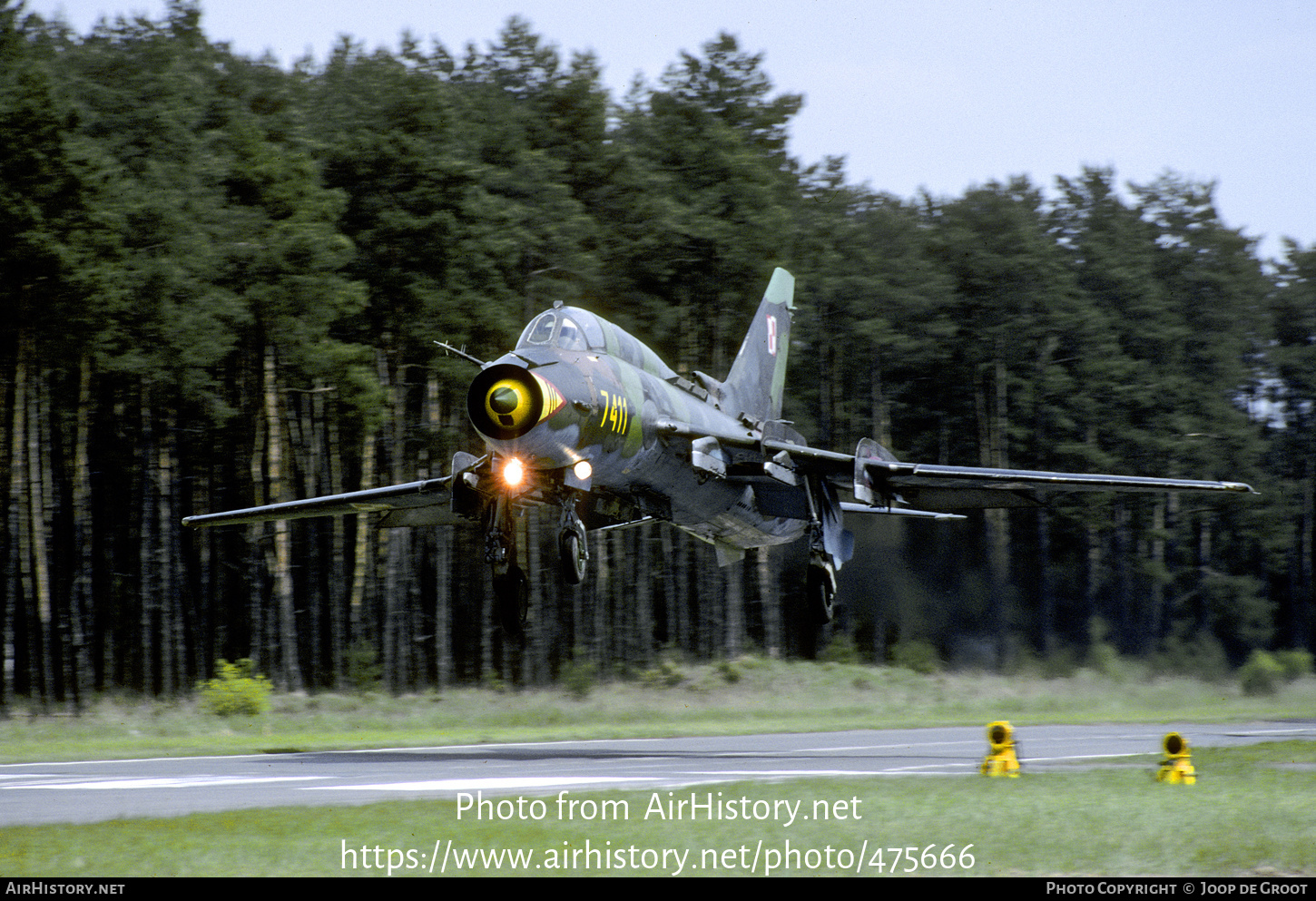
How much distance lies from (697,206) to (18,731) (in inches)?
862

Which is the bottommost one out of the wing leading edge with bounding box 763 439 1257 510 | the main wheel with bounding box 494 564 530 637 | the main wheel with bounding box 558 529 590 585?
the main wheel with bounding box 494 564 530 637

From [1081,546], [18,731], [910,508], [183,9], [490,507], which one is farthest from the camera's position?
[1081,546]

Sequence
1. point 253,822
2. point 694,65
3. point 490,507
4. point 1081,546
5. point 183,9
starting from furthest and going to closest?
point 1081,546 < point 694,65 < point 183,9 < point 490,507 < point 253,822

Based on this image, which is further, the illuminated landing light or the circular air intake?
the illuminated landing light

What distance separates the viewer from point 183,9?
35406 mm

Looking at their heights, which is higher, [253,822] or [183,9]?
[183,9]

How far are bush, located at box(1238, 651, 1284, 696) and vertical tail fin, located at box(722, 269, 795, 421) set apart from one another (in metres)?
20.5

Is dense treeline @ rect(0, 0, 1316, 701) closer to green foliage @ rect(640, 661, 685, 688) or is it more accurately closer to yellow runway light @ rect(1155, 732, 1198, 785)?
green foliage @ rect(640, 661, 685, 688)

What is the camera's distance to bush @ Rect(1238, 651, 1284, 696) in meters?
34.8

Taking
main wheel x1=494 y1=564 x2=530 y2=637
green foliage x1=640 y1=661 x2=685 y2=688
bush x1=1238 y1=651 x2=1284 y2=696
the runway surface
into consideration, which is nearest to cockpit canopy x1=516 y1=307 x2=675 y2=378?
main wheel x1=494 y1=564 x2=530 y2=637

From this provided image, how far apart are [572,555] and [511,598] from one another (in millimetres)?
992

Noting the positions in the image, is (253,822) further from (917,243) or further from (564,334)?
(917,243)

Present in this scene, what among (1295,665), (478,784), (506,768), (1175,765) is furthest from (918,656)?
(478,784)
